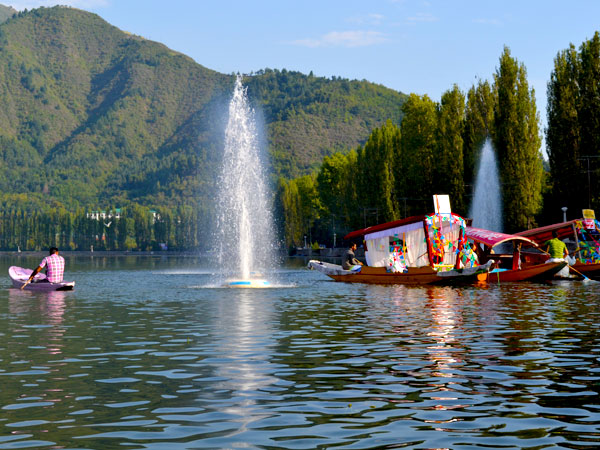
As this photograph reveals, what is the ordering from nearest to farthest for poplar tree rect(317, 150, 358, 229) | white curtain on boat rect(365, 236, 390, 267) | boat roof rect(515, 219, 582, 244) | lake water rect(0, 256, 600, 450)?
lake water rect(0, 256, 600, 450), boat roof rect(515, 219, 582, 244), white curtain on boat rect(365, 236, 390, 267), poplar tree rect(317, 150, 358, 229)

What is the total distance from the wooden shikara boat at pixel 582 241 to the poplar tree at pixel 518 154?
1923 centimetres

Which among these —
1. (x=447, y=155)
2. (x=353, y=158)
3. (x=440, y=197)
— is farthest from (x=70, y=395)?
(x=353, y=158)

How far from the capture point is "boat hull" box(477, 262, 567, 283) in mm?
48188

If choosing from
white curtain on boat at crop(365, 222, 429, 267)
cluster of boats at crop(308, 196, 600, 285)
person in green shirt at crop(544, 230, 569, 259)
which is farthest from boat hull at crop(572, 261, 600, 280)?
white curtain on boat at crop(365, 222, 429, 267)

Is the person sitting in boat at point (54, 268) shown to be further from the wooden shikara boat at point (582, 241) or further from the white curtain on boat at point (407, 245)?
the wooden shikara boat at point (582, 241)

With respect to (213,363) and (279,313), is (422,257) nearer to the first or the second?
(279,313)

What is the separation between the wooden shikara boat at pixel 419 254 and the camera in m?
49.2

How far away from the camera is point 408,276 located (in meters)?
50.4

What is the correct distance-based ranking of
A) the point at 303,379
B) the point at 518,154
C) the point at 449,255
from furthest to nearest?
the point at 518,154, the point at 449,255, the point at 303,379

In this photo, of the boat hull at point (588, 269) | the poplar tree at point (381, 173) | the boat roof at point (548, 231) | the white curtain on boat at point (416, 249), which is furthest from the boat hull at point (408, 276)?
the poplar tree at point (381, 173)

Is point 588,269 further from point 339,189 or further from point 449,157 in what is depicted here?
point 339,189

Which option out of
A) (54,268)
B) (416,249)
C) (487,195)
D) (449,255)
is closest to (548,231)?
(449,255)

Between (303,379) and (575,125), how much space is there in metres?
63.9

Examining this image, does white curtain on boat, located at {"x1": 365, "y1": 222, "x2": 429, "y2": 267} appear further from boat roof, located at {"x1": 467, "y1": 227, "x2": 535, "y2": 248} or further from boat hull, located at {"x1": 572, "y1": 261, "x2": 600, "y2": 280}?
boat hull, located at {"x1": 572, "y1": 261, "x2": 600, "y2": 280}
